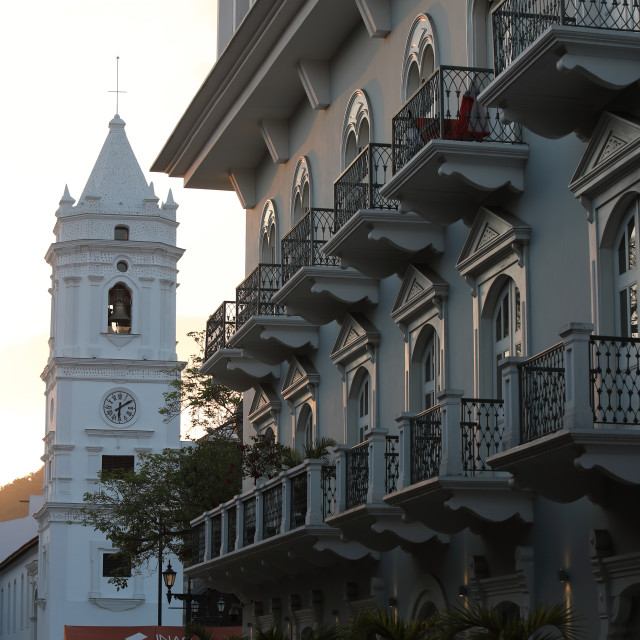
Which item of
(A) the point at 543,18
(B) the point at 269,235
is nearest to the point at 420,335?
(A) the point at 543,18

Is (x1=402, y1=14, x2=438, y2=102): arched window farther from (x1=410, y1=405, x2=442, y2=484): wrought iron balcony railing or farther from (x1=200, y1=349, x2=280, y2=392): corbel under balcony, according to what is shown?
(x1=200, y1=349, x2=280, y2=392): corbel under balcony

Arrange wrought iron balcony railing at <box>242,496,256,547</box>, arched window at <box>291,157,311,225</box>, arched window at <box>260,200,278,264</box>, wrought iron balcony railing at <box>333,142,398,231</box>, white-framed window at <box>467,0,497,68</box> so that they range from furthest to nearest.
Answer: arched window at <box>260,200,278,264</box> < arched window at <box>291,157,311,225</box> < wrought iron balcony railing at <box>242,496,256,547</box> < wrought iron balcony railing at <box>333,142,398,231</box> < white-framed window at <box>467,0,497,68</box>

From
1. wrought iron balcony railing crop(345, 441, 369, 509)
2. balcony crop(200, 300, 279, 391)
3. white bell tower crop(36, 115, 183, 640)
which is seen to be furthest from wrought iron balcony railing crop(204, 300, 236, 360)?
white bell tower crop(36, 115, 183, 640)

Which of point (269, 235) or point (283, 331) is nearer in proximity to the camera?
point (283, 331)

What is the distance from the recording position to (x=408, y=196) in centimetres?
1709

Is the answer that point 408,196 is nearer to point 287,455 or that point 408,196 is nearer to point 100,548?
point 287,455

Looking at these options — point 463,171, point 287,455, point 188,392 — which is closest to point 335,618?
point 287,455

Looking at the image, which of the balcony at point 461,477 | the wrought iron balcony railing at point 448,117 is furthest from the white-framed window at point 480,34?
the balcony at point 461,477

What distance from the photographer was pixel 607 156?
545 inches

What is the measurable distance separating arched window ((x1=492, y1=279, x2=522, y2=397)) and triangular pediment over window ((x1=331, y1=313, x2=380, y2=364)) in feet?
14.1

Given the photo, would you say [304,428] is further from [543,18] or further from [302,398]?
[543,18]

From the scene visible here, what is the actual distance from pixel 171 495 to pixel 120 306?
40813 mm

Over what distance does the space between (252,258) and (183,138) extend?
9.33ft

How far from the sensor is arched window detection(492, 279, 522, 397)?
16203mm
